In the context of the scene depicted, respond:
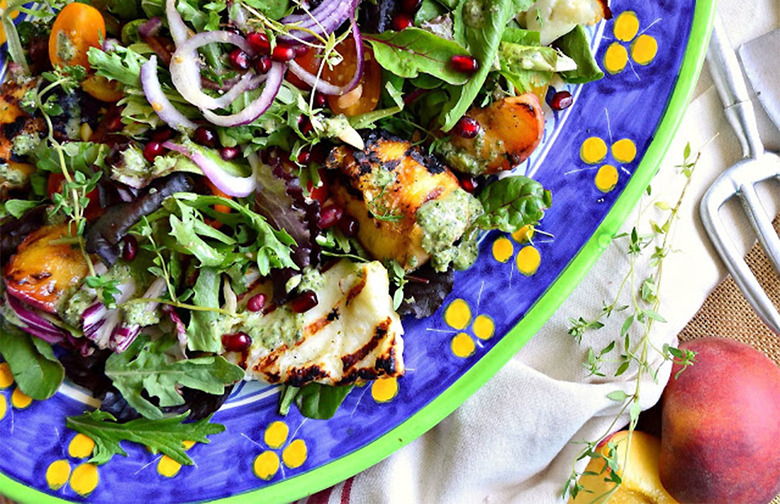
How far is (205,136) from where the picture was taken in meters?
2.32

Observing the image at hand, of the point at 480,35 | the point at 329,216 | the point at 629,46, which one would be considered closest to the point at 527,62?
the point at 480,35

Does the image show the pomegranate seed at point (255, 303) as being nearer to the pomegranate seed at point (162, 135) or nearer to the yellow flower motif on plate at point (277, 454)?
the yellow flower motif on plate at point (277, 454)

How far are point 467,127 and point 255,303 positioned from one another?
3.28ft

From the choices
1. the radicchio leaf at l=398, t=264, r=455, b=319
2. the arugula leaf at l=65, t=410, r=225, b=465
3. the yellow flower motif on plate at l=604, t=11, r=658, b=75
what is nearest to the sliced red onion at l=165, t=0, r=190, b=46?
the radicchio leaf at l=398, t=264, r=455, b=319

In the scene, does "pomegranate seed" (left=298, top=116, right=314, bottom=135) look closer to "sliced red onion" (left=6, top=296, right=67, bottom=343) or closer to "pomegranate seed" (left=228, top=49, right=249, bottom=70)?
"pomegranate seed" (left=228, top=49, right=249, bottom=70)

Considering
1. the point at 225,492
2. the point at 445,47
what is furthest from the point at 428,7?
the point at 225,492

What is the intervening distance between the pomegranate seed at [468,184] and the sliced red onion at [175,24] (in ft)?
3.55

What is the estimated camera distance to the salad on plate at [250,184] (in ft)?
7.48

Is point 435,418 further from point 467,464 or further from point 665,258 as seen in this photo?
point 665,258

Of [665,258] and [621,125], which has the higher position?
[621,125]

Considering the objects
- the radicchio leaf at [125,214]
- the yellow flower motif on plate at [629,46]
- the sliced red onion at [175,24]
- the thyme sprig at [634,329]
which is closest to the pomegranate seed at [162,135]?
the radicchio leaf at [125,214]

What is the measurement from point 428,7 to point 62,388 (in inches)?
79.4

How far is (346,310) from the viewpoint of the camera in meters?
2.48

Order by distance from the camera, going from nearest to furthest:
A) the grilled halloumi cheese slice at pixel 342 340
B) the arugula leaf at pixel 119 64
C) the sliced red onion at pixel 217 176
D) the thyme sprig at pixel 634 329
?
1. the arugula leaf at pixel 119 64
2. the sliced red onion at pixel 217 176
3. the grilled halloumi cheese slice at pixel 342 340
4. the thyme sprig at pixel 634 329
